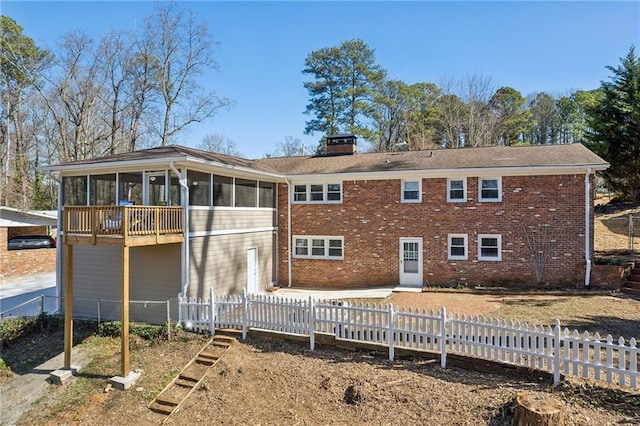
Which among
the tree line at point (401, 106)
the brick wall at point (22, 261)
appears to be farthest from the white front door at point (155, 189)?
the tree line at point (401, 106)

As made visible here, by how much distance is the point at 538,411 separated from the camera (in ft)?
16.9

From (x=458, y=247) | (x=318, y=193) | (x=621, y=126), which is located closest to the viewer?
(x=458, y=247)

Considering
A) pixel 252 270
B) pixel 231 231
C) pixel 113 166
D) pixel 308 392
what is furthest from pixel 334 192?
pixel 308 392

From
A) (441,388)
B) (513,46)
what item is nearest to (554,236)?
(513,46)

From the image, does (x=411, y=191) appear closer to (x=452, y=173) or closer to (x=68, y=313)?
(x=452, y=173)

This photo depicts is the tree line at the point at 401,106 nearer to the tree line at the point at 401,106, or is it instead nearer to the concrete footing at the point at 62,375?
the tree line at the point at 401,106

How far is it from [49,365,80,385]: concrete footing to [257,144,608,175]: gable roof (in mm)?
10236

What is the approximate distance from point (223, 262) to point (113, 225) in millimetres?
4049

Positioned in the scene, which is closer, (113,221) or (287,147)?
(113,221)

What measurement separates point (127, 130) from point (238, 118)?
929 cm

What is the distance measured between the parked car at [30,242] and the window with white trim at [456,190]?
73.8ft

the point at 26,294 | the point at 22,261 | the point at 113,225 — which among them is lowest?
the point at 26,294

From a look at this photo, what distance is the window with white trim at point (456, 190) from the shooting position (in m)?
14.2

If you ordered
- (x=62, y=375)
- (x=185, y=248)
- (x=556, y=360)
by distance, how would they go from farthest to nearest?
(x=185, y=248)
(x=62, y=375)
(x=556, y=360)
